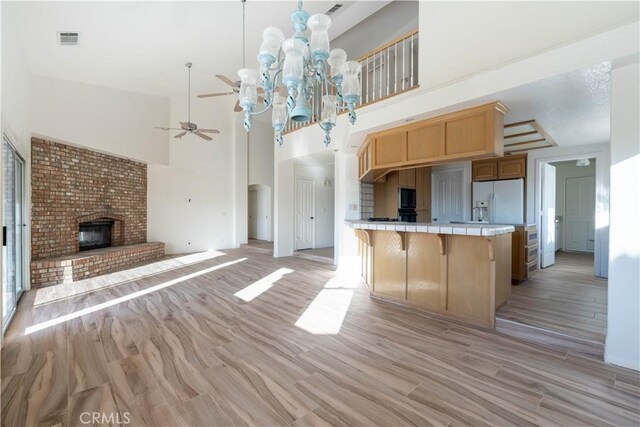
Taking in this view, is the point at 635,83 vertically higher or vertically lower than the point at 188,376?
higher

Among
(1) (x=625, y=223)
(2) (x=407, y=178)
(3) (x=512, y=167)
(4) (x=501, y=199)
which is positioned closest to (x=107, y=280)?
(2) (x=407, y=178)

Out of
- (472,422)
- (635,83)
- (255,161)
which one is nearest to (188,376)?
(472,422)

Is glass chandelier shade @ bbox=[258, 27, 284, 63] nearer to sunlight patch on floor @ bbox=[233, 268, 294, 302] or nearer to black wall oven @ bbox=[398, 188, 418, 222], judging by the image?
sunlight patch on floor @ bbox=[233, 268, 294, 302]

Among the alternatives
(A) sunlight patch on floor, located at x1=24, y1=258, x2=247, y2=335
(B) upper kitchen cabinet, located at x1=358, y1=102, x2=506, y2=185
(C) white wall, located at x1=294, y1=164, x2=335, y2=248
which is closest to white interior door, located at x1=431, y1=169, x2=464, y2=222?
(C) white wall, located at x1=294, y1=164, x2=335, y2=248

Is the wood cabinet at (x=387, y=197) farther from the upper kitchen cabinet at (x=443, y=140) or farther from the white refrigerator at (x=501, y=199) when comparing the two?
the white refrigerator at (x=501, y=199)

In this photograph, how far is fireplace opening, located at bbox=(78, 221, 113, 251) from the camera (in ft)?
19.7

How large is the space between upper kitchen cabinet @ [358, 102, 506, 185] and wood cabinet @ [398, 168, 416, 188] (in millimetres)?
1655

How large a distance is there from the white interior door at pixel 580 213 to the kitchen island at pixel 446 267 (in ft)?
20.9

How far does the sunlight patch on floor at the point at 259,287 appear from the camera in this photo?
393 centimetres

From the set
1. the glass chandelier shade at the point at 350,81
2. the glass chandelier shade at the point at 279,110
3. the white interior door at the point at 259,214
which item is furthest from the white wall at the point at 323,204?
the glass chandelier shade at the point at 350,81

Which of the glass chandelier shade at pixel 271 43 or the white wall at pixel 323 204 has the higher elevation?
the glass chandelier shade at pixel 271 43

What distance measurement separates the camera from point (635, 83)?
2.15 meters

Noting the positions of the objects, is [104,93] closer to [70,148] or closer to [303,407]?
[70,148]

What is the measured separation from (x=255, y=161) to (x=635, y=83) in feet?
27.6
